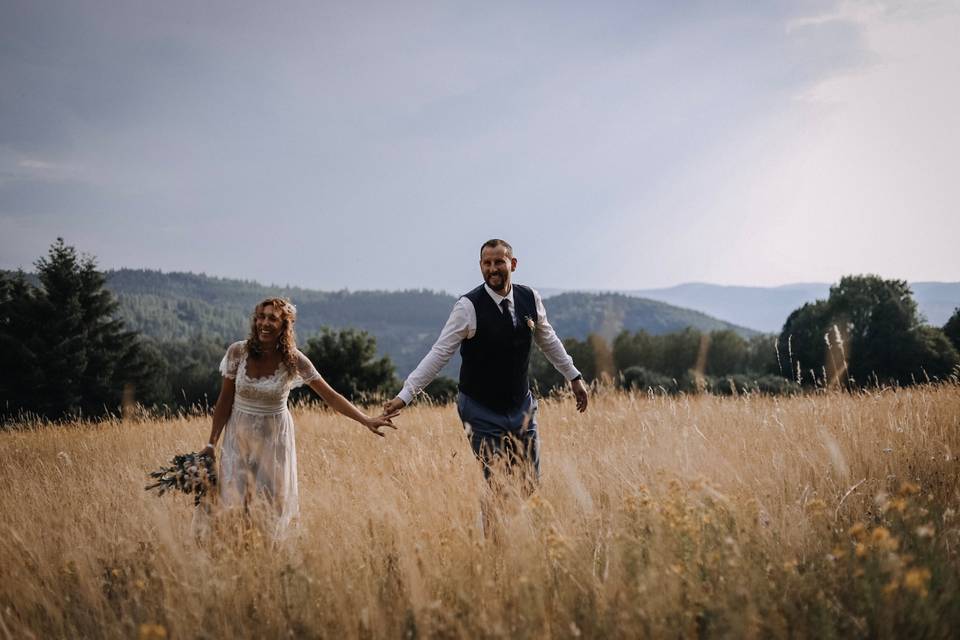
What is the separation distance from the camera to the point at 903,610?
7.53 feet

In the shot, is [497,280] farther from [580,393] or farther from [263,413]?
[263,413]

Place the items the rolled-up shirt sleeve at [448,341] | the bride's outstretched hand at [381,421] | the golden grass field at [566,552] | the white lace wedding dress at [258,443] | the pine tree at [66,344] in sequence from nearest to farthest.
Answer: the golden grass field at [566,552] → the rolled-up shirt sleeve at [448,341] → the white lace wedding dress at [258,443] → the bride's outstretched hand at [381,421] → the pine tree at [66,344]

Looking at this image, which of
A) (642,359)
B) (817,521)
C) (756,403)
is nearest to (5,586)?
(817,521)

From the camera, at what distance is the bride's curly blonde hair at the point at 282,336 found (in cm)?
462

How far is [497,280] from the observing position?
4.32m

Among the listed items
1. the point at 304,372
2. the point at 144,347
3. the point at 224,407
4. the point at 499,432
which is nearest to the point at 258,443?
the point at 224,407

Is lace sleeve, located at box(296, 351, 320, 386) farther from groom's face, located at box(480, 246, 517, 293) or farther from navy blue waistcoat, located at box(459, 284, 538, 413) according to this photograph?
groom's face, located at box(480, 246, 517, 293)

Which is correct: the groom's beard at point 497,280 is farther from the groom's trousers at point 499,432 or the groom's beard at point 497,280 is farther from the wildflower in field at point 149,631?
the wildflower in field at point 149,631

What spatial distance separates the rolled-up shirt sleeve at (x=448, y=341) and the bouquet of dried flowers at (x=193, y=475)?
145 centimetres

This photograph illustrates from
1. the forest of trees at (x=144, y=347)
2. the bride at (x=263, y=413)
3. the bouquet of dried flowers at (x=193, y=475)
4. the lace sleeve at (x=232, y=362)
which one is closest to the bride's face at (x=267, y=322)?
the bride at (x=263, y=413)

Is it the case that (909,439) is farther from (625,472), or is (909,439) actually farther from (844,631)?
(844,631)

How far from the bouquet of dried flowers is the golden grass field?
292 mm

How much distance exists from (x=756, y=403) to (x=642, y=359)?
6124 cm

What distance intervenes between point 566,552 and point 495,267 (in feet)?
6.79
